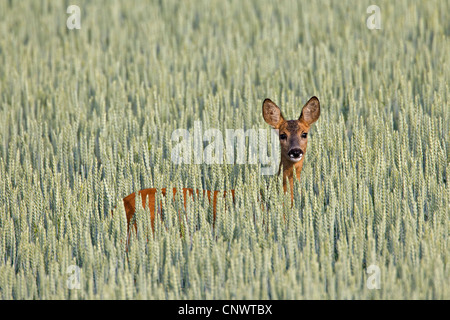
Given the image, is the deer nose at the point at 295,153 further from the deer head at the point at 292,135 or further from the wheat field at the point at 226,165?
the wheat field at the point at 226,165

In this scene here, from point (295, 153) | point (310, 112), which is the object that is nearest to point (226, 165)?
point (295, 153)

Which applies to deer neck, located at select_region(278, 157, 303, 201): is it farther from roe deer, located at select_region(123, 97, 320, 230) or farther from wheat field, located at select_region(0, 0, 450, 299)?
wheat field, located at select_region(0, 0, 450, 299)

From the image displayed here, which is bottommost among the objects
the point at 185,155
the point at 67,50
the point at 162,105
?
the point at 185,155

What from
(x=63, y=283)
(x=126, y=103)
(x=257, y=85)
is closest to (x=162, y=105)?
(x=126, y=103)

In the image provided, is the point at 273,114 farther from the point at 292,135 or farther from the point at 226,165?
the point at 226,165

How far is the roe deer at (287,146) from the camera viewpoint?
5.99 meters

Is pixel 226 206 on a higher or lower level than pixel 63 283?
higher

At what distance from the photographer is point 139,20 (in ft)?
41.9

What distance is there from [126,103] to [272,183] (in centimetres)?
335

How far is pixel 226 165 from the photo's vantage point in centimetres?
666

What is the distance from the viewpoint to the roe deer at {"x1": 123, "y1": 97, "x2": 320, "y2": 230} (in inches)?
236

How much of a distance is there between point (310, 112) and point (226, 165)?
910 millimetres

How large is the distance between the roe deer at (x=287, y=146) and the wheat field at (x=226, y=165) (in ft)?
0.50

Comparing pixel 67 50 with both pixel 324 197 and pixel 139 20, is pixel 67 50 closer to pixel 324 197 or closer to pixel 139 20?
pixel 139 20
